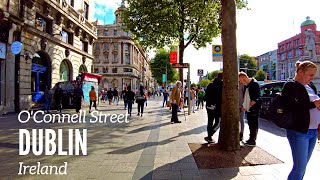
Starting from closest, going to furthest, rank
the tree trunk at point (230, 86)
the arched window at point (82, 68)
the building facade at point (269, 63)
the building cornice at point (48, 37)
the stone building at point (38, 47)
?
the tree trunk at point (230, 86) < the stone building at point (38, 47) < the building cornice at point (48, 37) < the arched window at point (82, 68) < the building facade at point (269, 63)

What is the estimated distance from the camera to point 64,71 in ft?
78.1

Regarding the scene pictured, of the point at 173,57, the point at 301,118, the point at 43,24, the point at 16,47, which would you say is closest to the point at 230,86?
the point at 301,118

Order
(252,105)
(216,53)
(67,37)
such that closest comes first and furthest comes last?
(252,105) → (216,53) → (67,37)

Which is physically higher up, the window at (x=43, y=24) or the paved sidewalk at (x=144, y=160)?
the window at (x=43, y=24)

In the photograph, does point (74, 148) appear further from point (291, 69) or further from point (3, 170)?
point (291, 69)

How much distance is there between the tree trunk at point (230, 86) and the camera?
5.79m

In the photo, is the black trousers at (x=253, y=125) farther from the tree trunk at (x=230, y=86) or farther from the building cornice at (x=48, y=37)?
the building cornice at (x=48, y=37)

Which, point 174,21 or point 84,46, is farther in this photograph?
point 84,46

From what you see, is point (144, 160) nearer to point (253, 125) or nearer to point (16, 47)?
point (253, 125)

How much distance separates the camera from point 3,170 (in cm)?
461

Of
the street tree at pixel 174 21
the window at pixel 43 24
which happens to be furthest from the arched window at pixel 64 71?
the street tree at pixel 174 21

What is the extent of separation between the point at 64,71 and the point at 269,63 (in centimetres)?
10217

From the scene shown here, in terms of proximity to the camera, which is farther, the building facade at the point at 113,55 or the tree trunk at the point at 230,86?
the building facade at the point at 113,55

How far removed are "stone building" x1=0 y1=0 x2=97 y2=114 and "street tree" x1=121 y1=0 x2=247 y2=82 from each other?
19.8 feet
